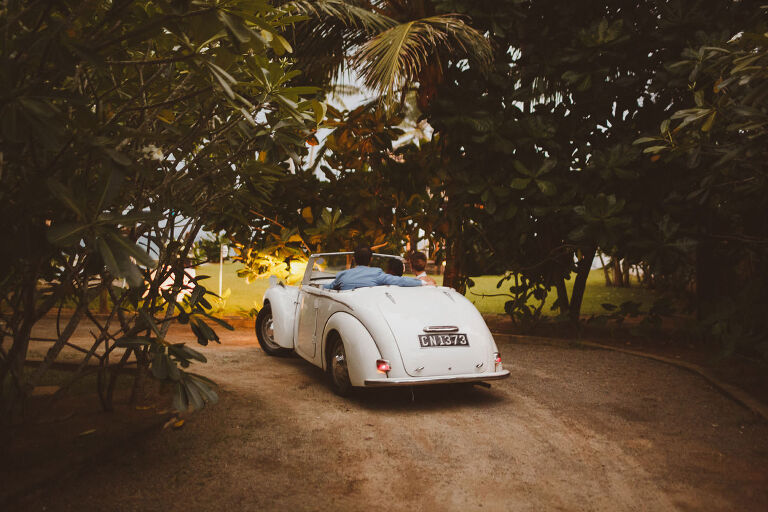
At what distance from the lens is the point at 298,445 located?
3768 mm

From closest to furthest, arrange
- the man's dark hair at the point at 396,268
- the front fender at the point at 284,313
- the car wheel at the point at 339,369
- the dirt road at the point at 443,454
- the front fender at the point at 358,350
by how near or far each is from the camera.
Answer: the dirt road at the point at 443,454 → the front fender at the point at 358,350 → the car wheel at the point at 339,369 → the man's dark hair at the point at 396,268 → the front fender at the point at 284,313

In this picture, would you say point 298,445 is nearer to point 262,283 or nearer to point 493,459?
point 493,459

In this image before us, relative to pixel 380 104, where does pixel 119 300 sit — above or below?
below

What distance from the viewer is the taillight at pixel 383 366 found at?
177 inches

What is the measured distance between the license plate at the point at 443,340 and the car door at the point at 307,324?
4.10ft

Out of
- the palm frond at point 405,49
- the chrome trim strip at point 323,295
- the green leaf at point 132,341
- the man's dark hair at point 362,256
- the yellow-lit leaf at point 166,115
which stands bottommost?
the green leaf at point 132,341

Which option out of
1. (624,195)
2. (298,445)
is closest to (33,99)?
(298,445)

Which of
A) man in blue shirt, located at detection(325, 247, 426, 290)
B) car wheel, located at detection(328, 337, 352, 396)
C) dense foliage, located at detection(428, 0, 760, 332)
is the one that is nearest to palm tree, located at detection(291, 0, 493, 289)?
dense foliage, located at detection(428, 0, 760, 332)

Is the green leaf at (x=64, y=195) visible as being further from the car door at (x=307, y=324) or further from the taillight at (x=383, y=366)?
the car door at (x=307, y=324)

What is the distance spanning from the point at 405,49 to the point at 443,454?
17.6ft

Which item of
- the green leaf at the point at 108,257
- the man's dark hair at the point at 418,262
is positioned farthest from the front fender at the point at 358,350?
the green leaf at the point at 108,257

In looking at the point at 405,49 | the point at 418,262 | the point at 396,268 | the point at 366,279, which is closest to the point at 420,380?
the point at 366,279

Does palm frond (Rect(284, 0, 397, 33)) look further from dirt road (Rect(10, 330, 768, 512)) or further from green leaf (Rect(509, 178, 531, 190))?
dirt road (Rect(10, 330, 768, 512))

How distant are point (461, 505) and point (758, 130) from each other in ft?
→ 13.1
